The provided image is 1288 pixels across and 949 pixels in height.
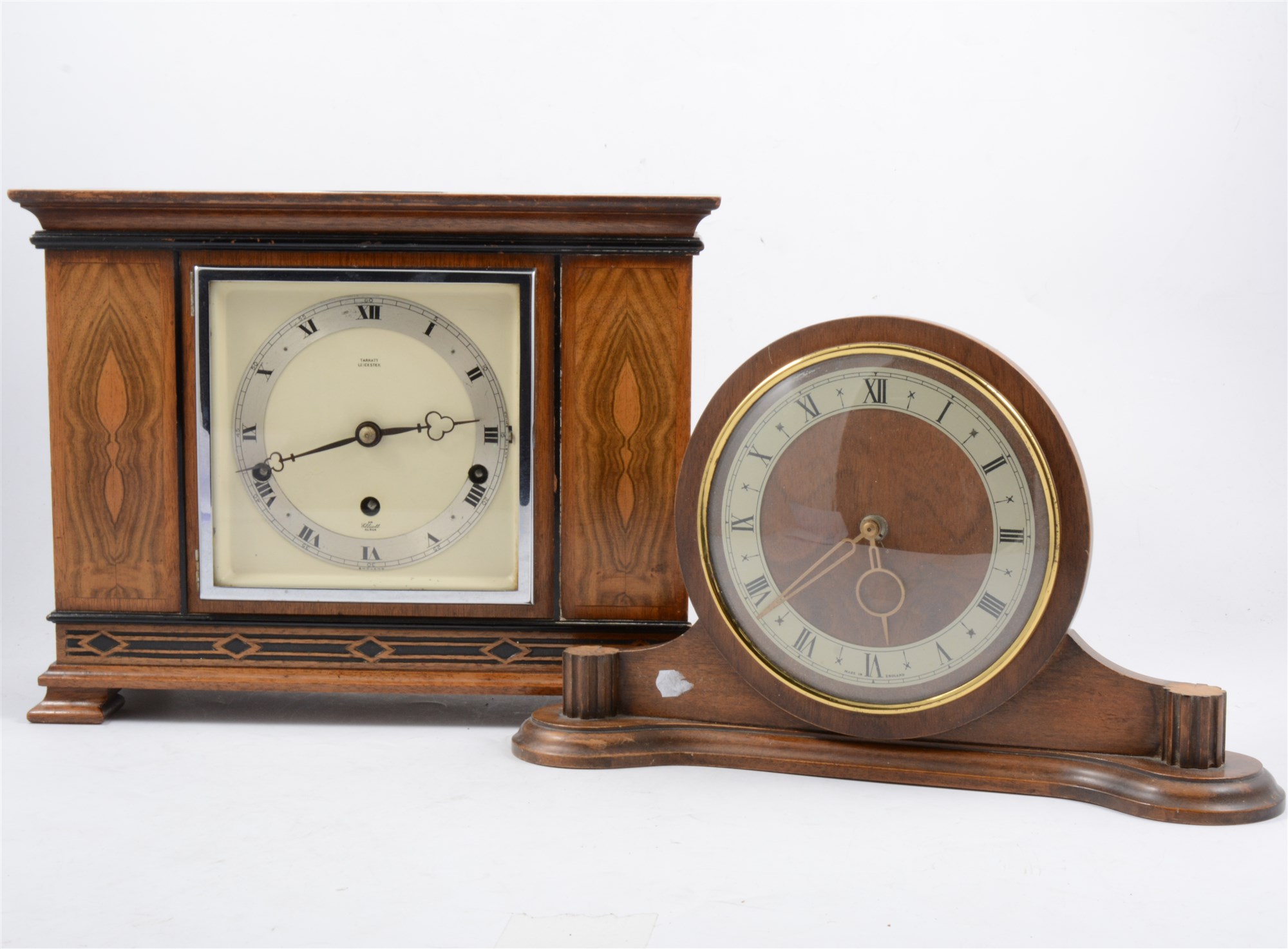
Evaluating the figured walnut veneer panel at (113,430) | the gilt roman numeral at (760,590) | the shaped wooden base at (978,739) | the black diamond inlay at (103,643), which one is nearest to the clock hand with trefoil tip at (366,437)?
the figured walnut veneer panel at (113,430)

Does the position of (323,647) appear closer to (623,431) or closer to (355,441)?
(355,441)

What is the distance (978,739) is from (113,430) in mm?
1699

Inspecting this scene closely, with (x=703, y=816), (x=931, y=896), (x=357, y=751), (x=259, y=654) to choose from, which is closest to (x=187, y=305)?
(x=259, y=654)

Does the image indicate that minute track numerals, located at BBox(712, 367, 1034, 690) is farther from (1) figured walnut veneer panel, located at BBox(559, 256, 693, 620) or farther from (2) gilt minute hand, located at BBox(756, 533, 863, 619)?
(1) figured walnut veneer panel, located at BBox(559, 256, 693, 620)

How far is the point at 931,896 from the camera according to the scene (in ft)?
→ 5.72

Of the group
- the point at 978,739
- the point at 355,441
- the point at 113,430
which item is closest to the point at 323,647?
the point at 355,441

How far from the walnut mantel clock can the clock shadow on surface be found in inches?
3.1

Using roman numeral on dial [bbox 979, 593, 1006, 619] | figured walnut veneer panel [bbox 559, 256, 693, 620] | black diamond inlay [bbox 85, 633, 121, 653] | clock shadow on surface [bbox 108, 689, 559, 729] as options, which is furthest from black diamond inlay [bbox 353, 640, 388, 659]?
roman numeral on dial [bbox 979, 593, 1006, 619]

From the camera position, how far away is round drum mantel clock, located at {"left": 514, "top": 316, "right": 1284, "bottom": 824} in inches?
80.9

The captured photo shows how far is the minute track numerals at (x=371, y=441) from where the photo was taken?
2.52 meters

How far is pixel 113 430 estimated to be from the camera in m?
2.53

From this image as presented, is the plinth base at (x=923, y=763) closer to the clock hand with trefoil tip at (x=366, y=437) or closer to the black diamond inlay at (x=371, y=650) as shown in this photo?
the black diamond inlay at (x=371, y=650)

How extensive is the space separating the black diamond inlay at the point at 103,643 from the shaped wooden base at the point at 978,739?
0.86 meters

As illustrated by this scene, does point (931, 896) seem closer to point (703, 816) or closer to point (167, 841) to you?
point (703, 816)
